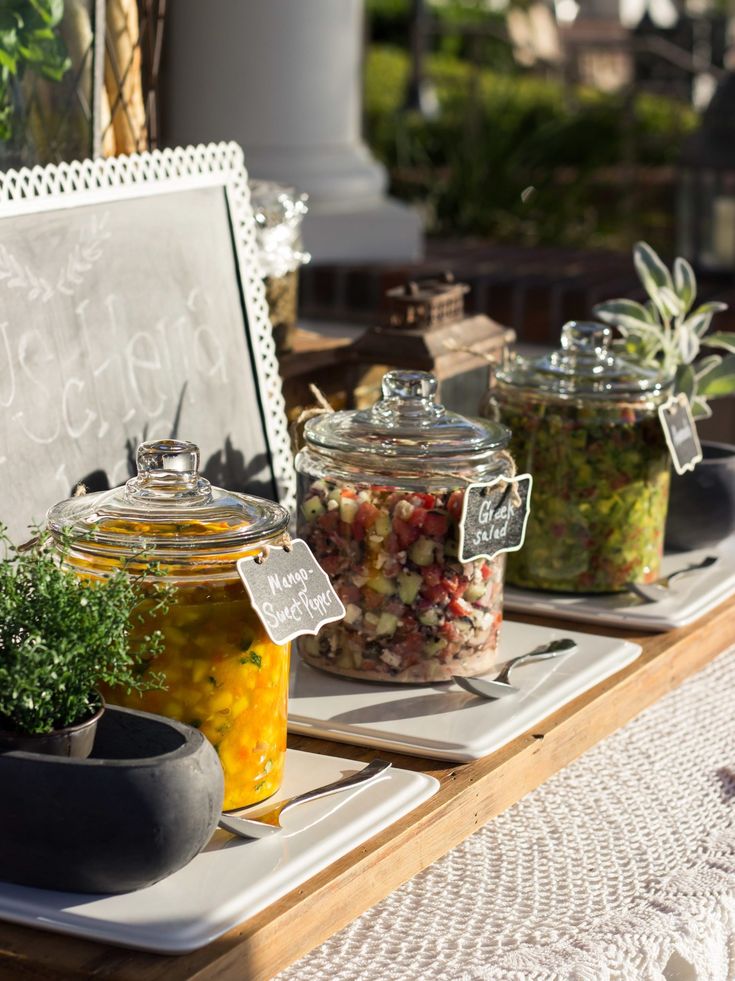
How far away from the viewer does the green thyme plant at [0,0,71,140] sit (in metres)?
1.27

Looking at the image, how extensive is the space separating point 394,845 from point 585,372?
60cm

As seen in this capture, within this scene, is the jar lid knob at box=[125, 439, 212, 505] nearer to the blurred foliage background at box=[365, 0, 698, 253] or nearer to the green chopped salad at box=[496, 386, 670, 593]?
the green chopped salad at box=[496, 386, 670, 593]

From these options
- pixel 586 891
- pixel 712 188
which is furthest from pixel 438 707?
pixel 712 188

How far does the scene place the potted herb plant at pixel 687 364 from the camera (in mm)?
1509

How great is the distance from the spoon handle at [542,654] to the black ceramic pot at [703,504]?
0.31 m

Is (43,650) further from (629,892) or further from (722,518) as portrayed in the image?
(722,518)

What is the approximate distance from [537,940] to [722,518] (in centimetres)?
71

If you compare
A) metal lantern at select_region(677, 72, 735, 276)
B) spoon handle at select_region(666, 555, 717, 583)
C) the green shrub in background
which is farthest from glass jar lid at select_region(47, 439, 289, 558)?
the green shrub in background

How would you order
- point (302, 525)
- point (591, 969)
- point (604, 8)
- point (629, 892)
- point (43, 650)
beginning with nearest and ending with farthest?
1. point (43, 650)
2. point (591, 969)
3. point (629, 892)
4. point (302, 525)
5. point (604, 8)

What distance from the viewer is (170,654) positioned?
90 cm

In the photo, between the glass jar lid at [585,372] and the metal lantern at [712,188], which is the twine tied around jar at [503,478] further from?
the metal lantern at [712,188]

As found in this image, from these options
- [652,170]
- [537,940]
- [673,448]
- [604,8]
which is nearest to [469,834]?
[537,940]

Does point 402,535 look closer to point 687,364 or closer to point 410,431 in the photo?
point 410,431

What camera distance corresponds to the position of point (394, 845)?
3.07 feet
